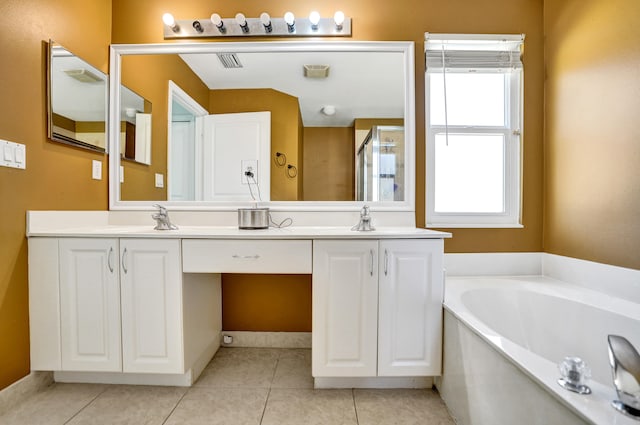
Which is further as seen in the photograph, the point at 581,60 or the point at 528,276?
the point at 528,276

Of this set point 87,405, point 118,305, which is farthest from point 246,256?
point 87,405

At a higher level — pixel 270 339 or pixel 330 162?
pixel 330 162

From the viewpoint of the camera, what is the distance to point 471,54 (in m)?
1.90

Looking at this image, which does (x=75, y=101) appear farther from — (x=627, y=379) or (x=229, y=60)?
(x=627, y=379)

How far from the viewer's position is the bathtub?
75 cm

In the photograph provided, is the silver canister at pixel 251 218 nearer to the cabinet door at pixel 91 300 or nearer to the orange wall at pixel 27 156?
the cabinet door at pixel 91 300

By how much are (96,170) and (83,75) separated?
22.1 inches

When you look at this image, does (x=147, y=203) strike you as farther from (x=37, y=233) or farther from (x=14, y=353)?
(x=14, y=353)

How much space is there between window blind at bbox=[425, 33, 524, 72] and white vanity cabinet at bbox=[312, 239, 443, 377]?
1.25 metres

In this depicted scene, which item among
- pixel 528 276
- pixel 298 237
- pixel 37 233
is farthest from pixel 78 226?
pixel 528 276

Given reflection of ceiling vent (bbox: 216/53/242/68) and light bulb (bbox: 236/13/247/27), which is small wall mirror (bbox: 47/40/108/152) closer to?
reflection of ceiling vent (bbox: 216/53/242/68)

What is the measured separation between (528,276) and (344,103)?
5.47ft

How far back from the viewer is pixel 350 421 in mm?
1288

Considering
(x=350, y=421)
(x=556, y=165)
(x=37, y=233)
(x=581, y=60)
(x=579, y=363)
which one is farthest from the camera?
(x=556, y=165)
